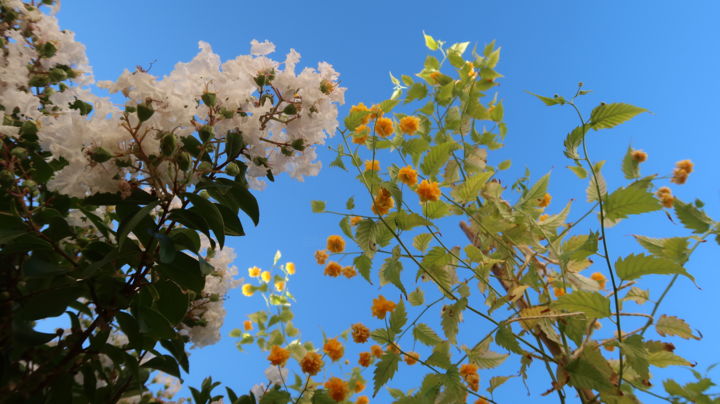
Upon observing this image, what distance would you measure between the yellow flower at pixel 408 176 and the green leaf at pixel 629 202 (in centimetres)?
49

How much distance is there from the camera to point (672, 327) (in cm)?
91

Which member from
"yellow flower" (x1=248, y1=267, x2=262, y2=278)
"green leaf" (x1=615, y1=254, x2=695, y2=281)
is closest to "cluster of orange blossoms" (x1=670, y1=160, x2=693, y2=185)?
"green leaf" (x1=615, y1=254, x2=695, y2=281)

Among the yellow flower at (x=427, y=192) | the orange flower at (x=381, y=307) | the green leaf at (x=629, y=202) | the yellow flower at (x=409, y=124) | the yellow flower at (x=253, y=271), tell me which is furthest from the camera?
the yellow flower at (x=253, y=271)

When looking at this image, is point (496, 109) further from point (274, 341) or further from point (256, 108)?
point (274, 341)

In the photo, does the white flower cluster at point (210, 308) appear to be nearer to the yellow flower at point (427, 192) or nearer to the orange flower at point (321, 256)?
the orange flower at point (321, 256)

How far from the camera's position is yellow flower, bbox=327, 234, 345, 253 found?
1399mm

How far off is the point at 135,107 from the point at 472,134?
100cm

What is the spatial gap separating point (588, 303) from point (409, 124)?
0.78 metres

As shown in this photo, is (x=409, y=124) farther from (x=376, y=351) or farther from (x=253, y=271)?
(x=253, y=271)

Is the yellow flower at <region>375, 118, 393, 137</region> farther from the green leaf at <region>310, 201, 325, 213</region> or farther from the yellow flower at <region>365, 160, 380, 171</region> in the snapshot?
→ the green leaf at <region>310, 201, 325, 213</region>

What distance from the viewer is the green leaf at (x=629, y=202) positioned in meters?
0.82

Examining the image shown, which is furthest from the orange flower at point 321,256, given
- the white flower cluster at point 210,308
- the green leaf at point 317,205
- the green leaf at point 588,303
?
the green leaf at point 588,303

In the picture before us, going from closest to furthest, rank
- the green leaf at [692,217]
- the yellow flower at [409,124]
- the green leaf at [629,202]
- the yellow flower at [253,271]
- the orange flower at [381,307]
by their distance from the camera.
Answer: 1. the green leaf at [629,202]
2. the green leaf at [692,217]
3. the orange flower at [381,307]
4. the yellow flower at [409,124]
5. the yellow flower at [253,271]

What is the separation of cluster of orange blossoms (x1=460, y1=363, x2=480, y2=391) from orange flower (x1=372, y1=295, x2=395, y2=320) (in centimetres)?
26
